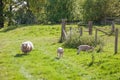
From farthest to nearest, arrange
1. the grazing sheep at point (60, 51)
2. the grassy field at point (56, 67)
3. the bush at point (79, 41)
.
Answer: the bush at point (79, 41) → the grazing sheep at point (60, 51) → the grassy field at point (56, 67)

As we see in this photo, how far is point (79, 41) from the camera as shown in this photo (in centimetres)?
2841

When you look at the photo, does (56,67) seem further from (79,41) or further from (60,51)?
(79,41)

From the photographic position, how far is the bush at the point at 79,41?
1094 inches

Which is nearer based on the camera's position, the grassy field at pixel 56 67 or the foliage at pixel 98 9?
the grassy field at pixel 56 67

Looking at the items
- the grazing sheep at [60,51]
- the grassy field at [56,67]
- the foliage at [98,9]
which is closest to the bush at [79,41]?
the grassy field at [56,67]

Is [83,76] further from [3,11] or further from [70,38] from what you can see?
[3,11]

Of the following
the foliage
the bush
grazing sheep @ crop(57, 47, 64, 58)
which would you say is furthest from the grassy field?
the foliage

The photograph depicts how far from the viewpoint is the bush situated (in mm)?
27786

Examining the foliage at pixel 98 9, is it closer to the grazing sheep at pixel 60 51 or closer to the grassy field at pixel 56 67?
the grassy field at pixel 56 67

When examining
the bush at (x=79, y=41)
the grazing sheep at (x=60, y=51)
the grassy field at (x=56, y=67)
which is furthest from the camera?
the bush at (x=79, y=41)

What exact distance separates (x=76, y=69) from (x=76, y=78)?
2.15 m

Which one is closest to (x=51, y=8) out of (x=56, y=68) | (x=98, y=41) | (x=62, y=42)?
(x=62, y=42)

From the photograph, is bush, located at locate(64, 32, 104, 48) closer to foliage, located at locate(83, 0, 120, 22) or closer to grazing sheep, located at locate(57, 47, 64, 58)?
grazing sheep, located at locate(57, 47, 64, 58)

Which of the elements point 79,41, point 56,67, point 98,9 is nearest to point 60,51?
point 56,67
